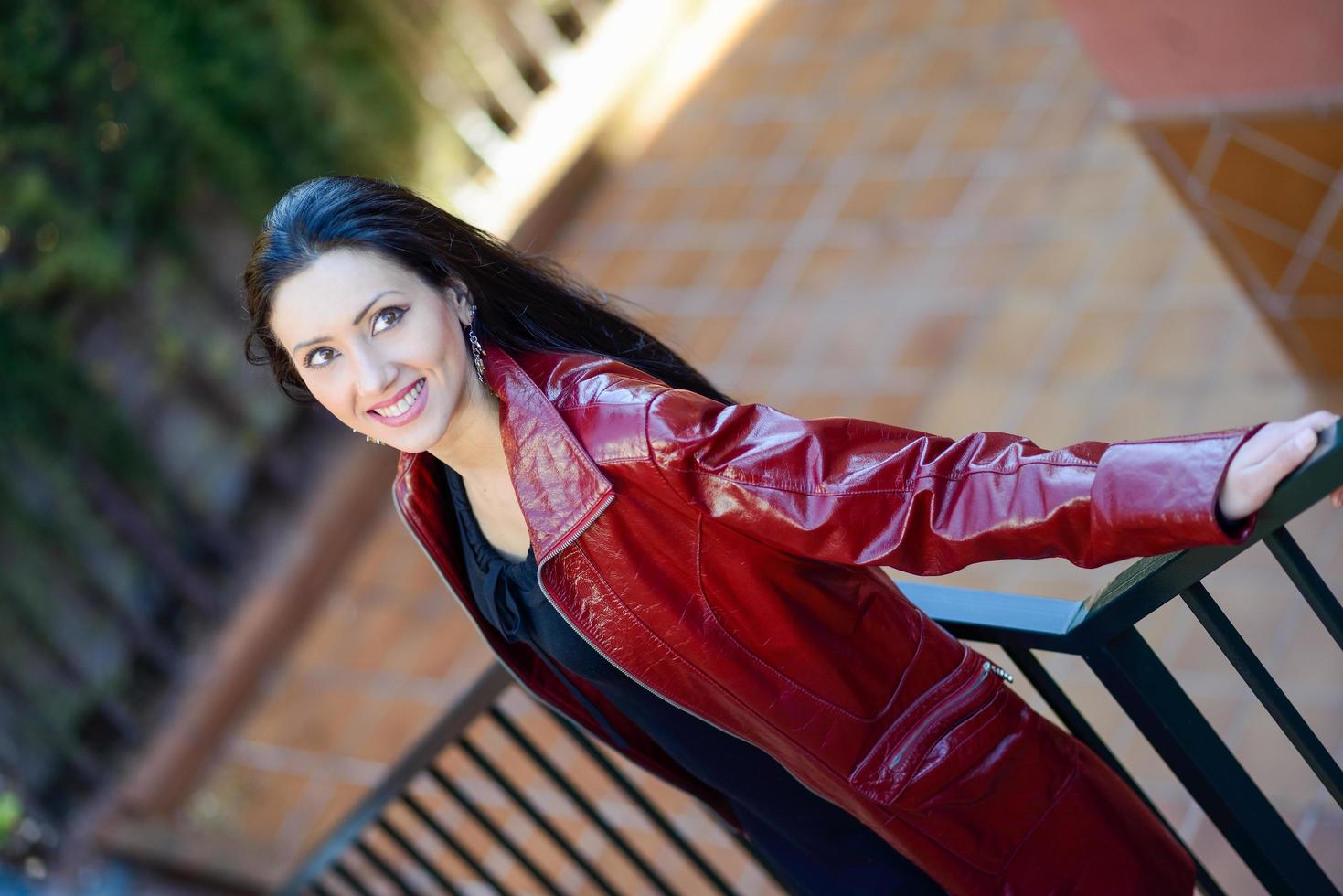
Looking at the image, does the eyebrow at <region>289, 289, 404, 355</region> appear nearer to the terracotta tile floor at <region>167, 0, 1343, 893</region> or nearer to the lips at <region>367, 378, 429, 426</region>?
the lips at <region>367, 378, 429, 426</region>

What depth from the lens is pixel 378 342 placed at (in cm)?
159

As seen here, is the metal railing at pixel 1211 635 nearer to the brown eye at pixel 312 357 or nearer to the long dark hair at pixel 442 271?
the long dark hair at pixel 442 271

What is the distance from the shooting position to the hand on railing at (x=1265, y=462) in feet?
3.81

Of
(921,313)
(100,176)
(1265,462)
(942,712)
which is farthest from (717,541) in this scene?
(100,176)

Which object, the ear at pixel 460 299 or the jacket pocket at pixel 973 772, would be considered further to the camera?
the ear at pixel 460 299

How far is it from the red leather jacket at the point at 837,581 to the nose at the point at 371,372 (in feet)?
0.39

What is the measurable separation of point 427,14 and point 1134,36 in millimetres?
2972

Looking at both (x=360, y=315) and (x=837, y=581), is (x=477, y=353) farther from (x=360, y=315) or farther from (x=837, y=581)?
(x=837, y=581)

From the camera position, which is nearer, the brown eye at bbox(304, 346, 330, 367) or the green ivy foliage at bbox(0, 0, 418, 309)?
the brown eye at bbox(304, 346, 330, 367)

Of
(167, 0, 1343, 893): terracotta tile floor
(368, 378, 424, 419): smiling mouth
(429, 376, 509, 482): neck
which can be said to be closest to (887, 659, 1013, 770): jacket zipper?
(429, 376, 509, 482): neck

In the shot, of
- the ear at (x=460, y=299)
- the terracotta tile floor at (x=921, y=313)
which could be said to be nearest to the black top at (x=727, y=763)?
the ear at (x=460, y=299)

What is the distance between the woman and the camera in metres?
1.39

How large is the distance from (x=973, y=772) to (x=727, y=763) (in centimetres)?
30

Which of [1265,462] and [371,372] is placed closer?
[1265,462]
